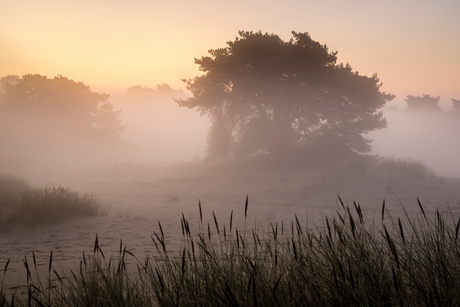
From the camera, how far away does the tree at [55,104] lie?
124 ft

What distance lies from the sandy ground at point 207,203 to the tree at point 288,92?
2.82m

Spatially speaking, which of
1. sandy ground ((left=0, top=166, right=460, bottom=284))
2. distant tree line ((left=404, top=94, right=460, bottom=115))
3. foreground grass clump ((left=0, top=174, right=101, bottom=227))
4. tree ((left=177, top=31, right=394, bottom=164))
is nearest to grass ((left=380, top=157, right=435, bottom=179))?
sandy ground ((left=0, top=166, right=460, bottom=284))

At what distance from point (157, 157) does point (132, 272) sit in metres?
38.4

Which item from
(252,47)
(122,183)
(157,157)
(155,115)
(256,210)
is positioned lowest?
(256,210)

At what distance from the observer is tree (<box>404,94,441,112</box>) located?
55.0 meters

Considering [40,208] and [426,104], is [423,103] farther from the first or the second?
[40,208]

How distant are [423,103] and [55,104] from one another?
61509 mm

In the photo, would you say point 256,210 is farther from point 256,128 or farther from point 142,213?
point 256,128

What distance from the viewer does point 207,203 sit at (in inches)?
495

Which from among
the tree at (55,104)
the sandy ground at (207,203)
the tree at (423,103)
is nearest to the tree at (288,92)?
the sandy ground at (207,203)

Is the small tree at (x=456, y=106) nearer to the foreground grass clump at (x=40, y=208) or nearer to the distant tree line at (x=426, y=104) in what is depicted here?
the distant tree line at (x=426, y=104)

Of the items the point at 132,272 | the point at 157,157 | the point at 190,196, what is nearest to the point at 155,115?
the point at 157,157

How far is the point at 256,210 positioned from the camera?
11.0m

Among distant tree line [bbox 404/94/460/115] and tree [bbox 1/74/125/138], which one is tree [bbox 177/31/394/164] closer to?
tree [bbox 1/74/125/138]
